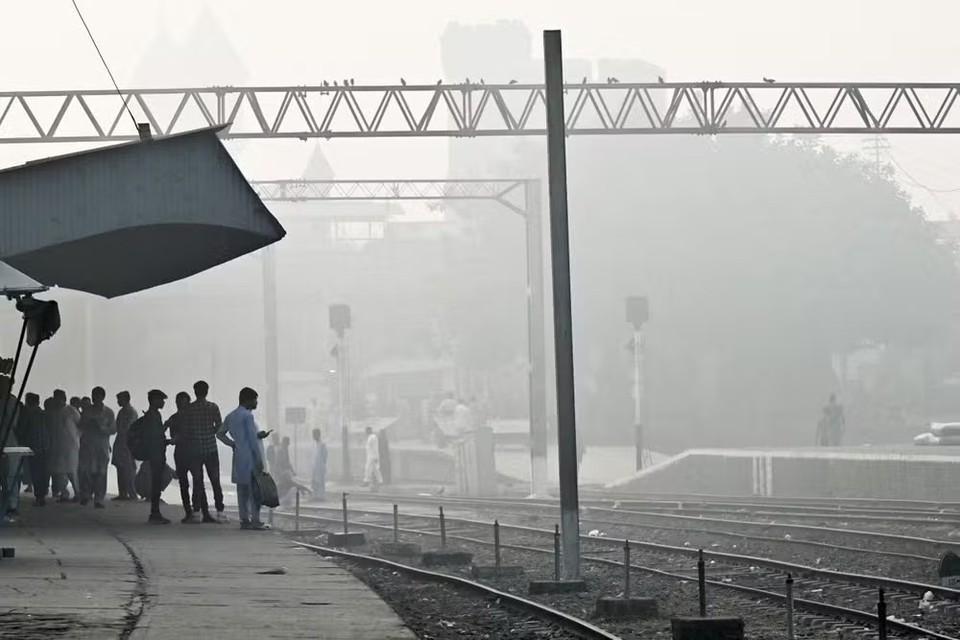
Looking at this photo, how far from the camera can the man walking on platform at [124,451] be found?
2445cm

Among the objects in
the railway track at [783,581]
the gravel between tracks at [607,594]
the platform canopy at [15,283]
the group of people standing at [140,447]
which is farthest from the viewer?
the group of people standing at [140,447]

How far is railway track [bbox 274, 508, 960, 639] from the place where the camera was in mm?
15175

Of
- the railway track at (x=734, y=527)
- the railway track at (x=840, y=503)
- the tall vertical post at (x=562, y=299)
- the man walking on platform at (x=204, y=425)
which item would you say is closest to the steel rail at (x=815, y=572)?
the railway track at (x=734, y=527)

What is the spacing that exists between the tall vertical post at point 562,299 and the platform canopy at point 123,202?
3404 mm

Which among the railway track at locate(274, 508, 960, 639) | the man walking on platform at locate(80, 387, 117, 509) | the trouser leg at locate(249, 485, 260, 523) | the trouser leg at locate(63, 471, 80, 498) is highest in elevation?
the man walking on platform at locate(80, 387, 117, 509)

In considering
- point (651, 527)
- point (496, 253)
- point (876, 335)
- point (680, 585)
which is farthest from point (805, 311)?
point (680, 585)

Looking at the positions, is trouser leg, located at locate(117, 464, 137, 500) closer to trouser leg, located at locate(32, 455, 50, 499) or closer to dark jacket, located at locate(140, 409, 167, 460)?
trouser leg, located at locate(32, 455, 50, 499)

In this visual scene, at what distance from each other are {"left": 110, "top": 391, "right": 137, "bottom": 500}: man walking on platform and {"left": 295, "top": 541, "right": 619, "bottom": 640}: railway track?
203 inches

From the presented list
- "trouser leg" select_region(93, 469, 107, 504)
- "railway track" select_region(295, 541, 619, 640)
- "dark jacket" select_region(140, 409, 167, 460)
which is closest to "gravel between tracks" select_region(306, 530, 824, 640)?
"railway track" select_region(295, 541, 619, 640)

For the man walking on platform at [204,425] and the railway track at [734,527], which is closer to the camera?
the man walking on platform at [204,425]

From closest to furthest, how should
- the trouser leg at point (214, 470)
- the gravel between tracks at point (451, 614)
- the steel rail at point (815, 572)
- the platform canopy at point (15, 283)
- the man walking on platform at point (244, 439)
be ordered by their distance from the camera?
1. the gravel between tracks at point (451, 614)
2. the platform canopy at point (15, 283)
3. the steel rail at point (815, 572)
4. the man walking on platform at point (244, 439)
5. the trouser leg at point (214, 470)

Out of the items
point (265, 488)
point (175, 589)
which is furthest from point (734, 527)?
point (175, 589)

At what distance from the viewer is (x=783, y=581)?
18.7 meters

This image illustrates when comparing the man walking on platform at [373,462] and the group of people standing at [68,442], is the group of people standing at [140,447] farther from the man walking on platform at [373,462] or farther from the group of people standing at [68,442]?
the man walking on platform at [373,462]
